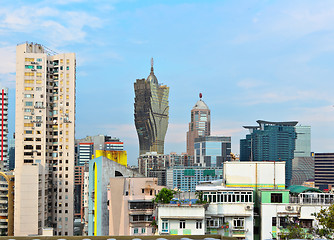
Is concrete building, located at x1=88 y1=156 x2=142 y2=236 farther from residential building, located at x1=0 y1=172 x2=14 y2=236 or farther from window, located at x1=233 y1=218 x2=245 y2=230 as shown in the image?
residential building, located at x1=0 y1=172 x2=14 y2=236

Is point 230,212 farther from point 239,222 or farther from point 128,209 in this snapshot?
point 128,209

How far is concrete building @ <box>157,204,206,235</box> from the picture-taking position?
41844mm

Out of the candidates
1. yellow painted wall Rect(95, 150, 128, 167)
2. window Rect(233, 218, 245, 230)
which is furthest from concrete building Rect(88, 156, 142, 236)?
yellow painted wall Rect(95, 150, 128, 167)

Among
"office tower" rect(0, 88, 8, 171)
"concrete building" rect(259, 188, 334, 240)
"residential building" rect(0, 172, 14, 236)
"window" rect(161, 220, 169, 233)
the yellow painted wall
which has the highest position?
"office tower" rect(0, 88, 8, 171)

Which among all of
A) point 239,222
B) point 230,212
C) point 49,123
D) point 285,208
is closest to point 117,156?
point 49,123

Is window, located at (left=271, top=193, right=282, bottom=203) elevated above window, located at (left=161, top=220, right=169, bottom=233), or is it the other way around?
window, located at (left=271, top=193, right=282, bottom=203)

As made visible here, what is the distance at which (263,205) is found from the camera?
44.2 metres

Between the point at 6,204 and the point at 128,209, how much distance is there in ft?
149

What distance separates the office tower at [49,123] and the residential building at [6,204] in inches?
143

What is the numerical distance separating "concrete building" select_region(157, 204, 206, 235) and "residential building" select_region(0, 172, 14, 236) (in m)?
60.3

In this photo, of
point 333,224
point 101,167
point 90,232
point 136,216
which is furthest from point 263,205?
point 90,232

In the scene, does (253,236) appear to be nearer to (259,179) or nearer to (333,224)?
(259,179)

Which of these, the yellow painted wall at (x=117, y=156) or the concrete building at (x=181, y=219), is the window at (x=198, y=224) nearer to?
the concrete building at (x=181, y=219)

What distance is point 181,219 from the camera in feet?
138
